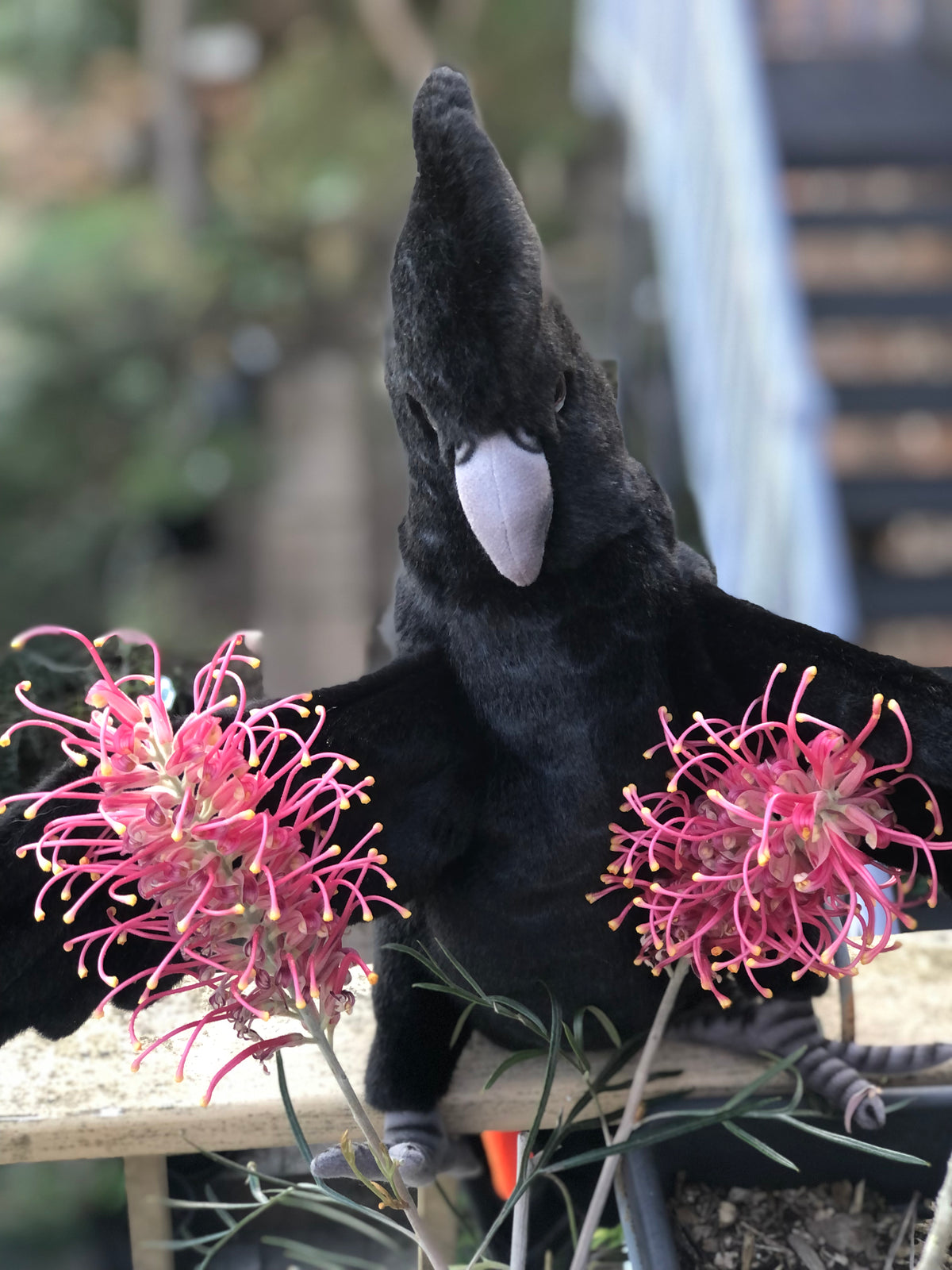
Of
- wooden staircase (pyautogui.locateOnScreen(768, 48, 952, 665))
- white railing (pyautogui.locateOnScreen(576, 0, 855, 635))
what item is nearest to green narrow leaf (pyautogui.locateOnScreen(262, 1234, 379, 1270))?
white railing (pyautogui.locateOnScreen(576, 0, 855, 635))

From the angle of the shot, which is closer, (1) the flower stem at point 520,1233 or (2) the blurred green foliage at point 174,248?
(1) the flower stem at point 520,1233

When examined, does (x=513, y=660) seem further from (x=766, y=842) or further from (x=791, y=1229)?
(x=791, y=1229)

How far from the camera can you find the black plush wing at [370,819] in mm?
434

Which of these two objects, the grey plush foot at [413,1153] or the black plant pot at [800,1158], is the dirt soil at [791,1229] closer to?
the black plant pot at [800,1158]

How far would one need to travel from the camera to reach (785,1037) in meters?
0.59

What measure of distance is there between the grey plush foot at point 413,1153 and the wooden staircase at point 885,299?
1.45m

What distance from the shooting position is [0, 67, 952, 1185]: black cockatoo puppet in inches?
16.2

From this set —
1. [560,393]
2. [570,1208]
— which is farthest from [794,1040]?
[560,393]

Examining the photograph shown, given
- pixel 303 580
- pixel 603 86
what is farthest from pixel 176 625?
pixel 603 86

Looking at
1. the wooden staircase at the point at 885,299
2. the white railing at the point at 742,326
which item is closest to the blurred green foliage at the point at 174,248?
the wooden staircase at the point at 885,299

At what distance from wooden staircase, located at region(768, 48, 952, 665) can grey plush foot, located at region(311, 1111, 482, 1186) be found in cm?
145

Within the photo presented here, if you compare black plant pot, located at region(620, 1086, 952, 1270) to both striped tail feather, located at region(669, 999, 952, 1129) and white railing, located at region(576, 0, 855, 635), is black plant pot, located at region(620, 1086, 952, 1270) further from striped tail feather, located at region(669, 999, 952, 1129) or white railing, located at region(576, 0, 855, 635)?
white railing, located at region(576, 0, 855, 635)

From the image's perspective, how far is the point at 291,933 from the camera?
41cm

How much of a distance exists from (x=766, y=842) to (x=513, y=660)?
0.12 metres
